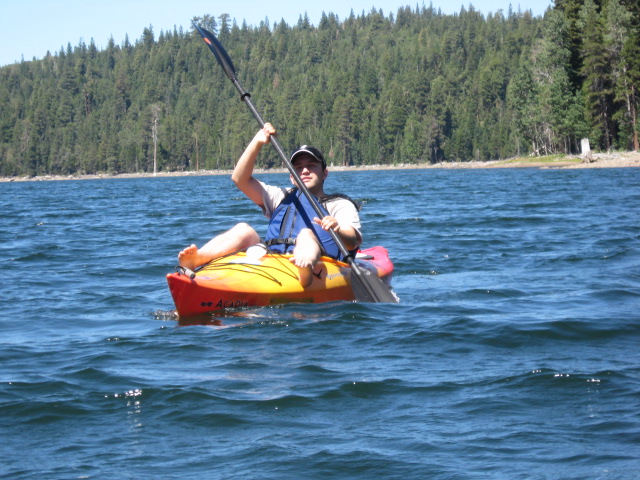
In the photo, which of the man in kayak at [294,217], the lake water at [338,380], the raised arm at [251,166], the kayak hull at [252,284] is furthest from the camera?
the man in kayak at [294,217]

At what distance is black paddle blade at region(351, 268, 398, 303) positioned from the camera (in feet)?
23.6

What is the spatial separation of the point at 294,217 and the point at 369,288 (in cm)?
87

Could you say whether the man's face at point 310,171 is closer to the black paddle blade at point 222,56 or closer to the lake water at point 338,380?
the lake water at point 338,380

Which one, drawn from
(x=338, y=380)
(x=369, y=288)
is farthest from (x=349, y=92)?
(x=338, y=380)

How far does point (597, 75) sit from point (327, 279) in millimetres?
49337

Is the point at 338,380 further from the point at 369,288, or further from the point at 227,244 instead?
the point at 227,244

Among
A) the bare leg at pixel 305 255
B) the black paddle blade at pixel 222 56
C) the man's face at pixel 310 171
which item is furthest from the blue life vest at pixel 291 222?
the black paddle blade at pixel 222 56

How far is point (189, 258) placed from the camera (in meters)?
6.82

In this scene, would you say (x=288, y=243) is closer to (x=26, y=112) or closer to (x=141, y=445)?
(x=141, y=445)

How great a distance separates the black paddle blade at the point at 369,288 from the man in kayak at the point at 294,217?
0.26 m

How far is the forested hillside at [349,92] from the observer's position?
5534 cm

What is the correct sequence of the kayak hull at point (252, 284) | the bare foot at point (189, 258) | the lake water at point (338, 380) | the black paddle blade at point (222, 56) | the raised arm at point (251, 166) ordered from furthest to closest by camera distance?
the black paddle blade at point (222, 56)
the raised arm at point (251, 166)
the bare foot at point (189, 258)
the kayak hull at point (252, 284)
the lake water at point (338, 380)

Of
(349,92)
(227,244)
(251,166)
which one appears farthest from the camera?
(349,92)

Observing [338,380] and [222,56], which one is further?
[222,56]
